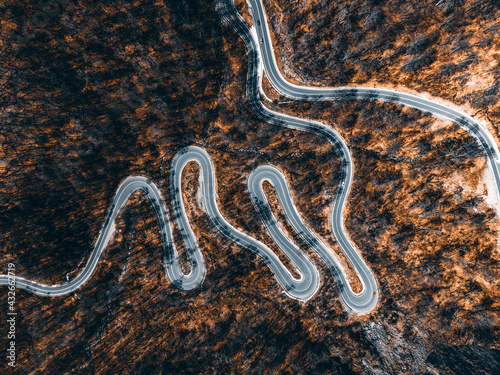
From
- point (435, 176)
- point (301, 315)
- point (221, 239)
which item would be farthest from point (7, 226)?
point (435, 176)

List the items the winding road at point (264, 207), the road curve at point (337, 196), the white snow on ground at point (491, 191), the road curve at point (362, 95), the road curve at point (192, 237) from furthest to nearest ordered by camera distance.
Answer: the road curve at point (192, 237), the road curve at point (337, 196), the winding road at point (264, 207), the road curve at point (362, 95), the white snow on ground at point (491, 191)

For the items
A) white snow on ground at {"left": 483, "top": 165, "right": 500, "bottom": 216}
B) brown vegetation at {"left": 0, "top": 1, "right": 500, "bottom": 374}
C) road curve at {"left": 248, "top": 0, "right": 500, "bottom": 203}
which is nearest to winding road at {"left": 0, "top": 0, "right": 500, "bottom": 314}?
road curve at {"left": 248, "top": 0, "right": 500, "bottom": 203}

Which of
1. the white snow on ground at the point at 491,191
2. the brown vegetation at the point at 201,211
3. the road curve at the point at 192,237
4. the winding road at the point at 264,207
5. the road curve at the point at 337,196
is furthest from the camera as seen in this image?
the road curve at the point at 192,237

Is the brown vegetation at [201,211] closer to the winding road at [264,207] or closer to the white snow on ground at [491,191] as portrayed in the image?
the white snow on ground at [491,191]

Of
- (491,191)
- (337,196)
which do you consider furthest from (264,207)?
(491,191)

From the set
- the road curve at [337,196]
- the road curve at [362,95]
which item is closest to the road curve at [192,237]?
the road curve at [337,196]
